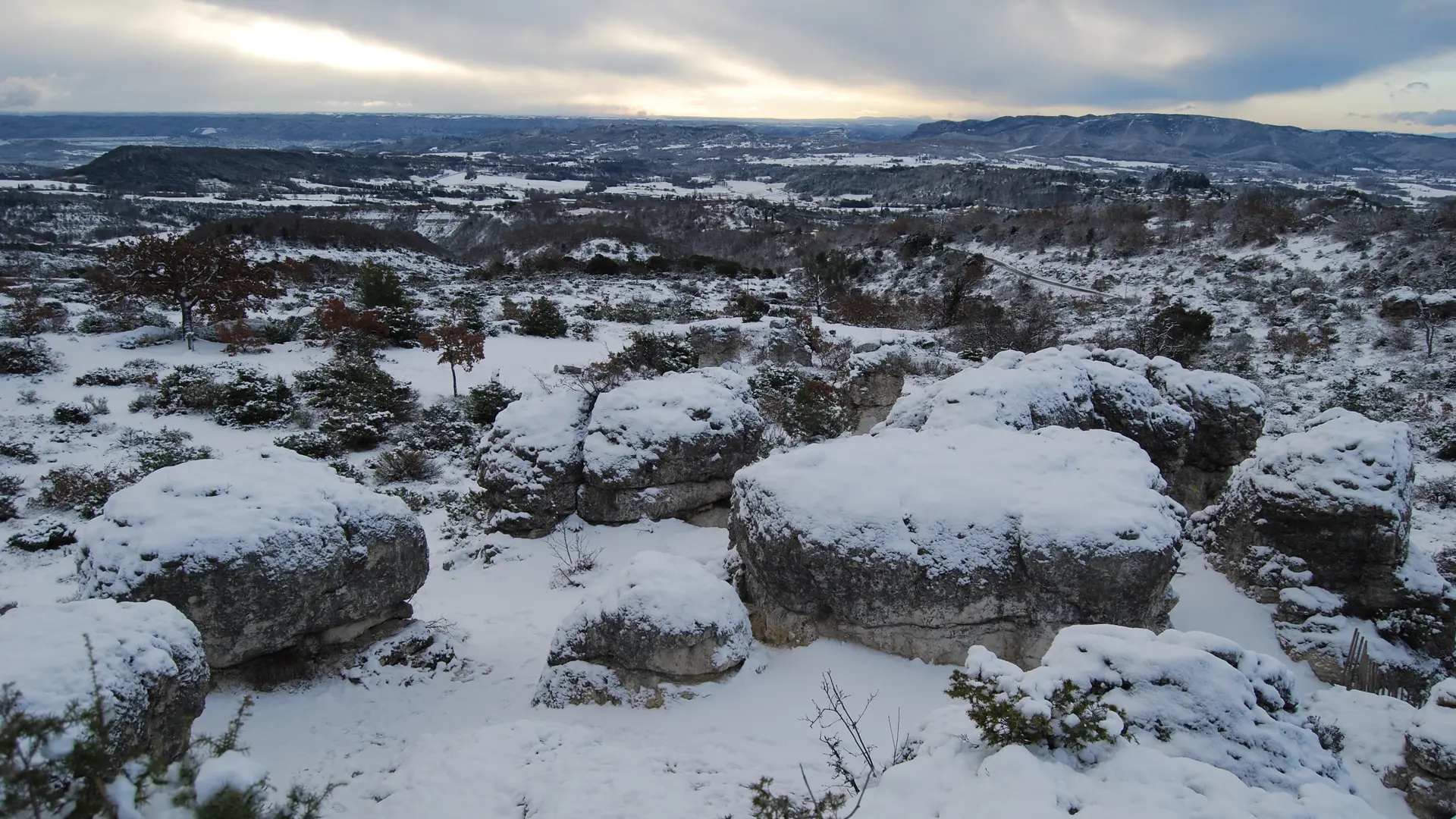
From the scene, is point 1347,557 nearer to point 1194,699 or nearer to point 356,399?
point 1194,699

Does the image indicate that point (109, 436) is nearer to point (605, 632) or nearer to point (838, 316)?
point (605, 632)

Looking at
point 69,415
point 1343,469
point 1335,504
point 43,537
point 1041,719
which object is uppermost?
point 1343,469

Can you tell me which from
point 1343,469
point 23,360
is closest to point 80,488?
point 23,360

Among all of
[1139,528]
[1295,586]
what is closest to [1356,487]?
[1295,586]

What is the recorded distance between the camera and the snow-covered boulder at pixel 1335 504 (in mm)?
9359

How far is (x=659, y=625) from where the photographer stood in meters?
7.30

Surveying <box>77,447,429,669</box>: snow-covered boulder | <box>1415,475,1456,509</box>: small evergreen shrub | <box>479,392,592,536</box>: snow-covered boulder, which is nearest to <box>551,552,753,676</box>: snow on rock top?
<box>77,447,429,669</box>: snow-covered boulder

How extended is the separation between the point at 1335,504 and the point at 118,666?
13.4 metres

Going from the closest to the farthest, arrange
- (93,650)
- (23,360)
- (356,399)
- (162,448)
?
(93,650), (162,448), (356,399), (23,360)

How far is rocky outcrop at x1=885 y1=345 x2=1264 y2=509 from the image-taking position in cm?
1170

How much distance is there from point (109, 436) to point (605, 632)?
1363 centimetres

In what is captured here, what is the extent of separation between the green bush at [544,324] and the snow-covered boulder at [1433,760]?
75.9 ft

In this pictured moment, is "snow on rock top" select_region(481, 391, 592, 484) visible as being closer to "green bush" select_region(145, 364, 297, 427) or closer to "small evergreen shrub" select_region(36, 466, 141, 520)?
"small evergreen shrub" select_region(36, 466, 141, 520)

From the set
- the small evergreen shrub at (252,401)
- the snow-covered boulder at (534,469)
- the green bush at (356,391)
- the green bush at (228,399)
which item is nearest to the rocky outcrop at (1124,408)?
the snow-covered boulder at (534,469)
